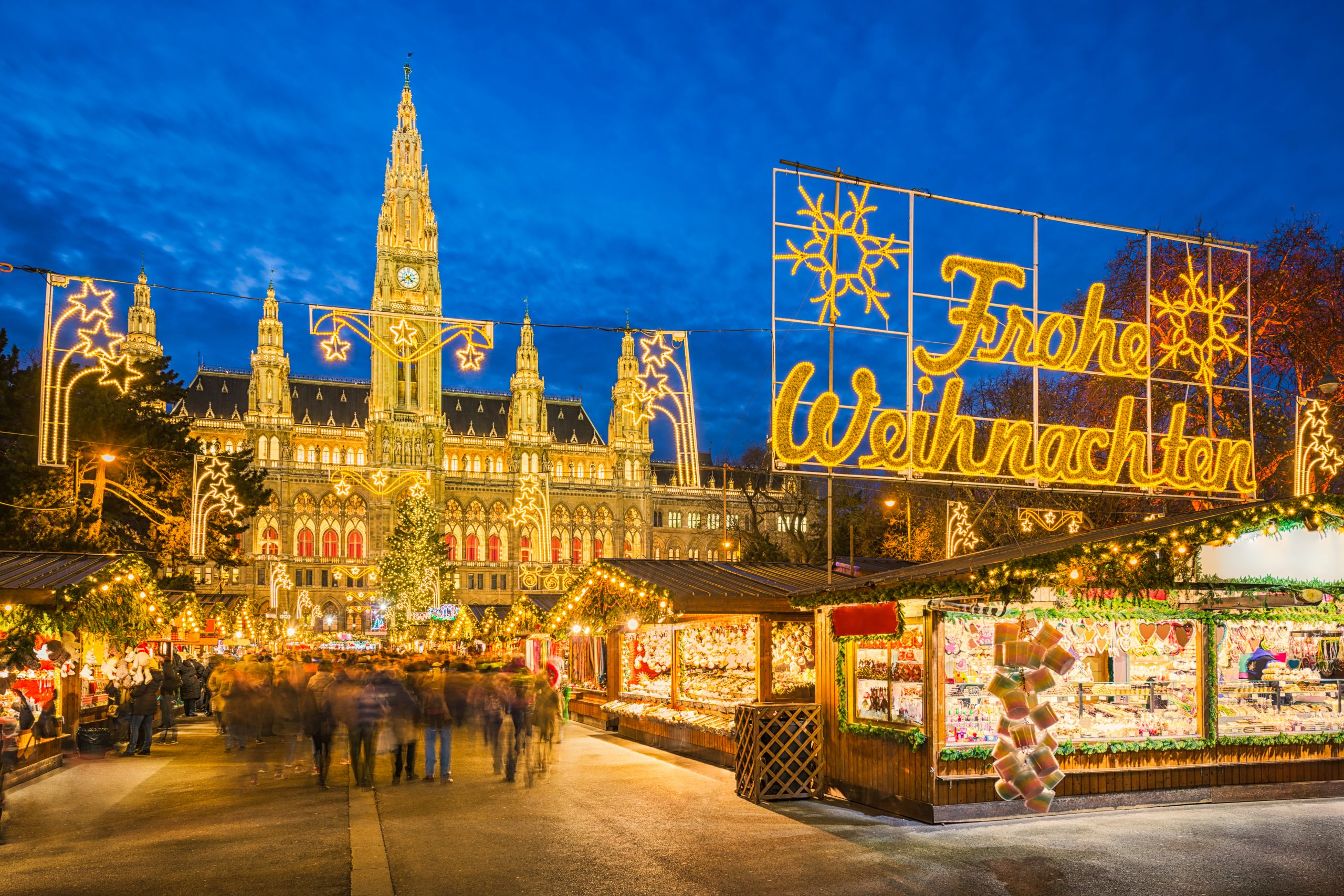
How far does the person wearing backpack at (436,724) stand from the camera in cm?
1405

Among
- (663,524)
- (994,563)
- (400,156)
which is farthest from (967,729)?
(663,524)

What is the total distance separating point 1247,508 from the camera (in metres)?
10.5

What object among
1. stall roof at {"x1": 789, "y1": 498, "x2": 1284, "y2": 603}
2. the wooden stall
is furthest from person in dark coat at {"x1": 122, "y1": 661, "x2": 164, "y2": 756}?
the wooden stall

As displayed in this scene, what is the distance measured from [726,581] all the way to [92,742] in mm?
10733

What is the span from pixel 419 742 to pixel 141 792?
5358mm

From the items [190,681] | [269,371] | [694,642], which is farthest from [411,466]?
[694,642]

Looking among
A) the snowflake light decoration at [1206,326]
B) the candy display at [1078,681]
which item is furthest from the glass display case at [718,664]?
the snowflake light decoration at [1206,326]

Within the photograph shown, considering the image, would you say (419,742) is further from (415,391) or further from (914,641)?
(415,391)

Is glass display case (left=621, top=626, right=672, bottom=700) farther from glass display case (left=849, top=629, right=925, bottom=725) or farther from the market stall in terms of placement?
glass display case (left=849, top=629, right=925, bottom=725)

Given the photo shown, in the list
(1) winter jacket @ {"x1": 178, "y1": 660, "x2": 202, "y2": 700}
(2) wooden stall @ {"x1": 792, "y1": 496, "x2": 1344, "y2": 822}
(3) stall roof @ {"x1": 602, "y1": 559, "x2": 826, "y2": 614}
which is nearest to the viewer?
(2) wooden stall @ {"x1": 792, "y1": 496, "x2": 1344, "y2": 822}

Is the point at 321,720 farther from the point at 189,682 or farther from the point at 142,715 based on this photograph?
the point at 189,682

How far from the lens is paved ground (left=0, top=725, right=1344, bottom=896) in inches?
310

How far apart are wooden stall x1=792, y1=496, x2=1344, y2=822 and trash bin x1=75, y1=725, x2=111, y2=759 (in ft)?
40.3

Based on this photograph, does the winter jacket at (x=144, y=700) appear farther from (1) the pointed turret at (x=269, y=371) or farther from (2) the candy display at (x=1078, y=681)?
(1) the pointed turret at (x=269, y=371)
